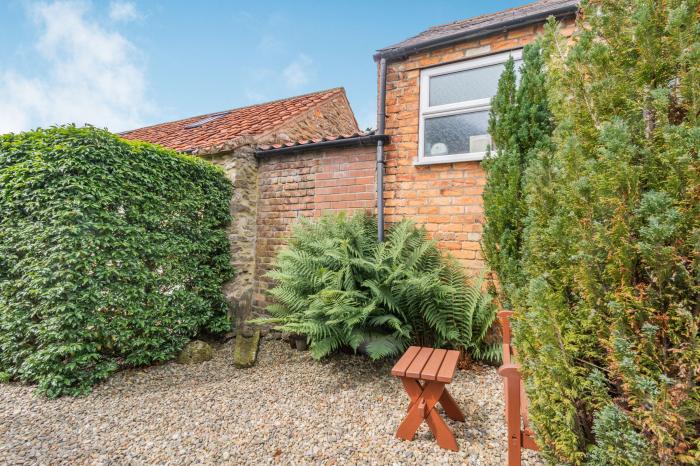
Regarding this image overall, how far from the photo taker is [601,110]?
121 cm

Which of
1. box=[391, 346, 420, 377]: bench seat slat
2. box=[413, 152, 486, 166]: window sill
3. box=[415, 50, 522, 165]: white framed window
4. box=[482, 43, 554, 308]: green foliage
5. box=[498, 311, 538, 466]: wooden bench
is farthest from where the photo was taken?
box=[415, 50, 522, 165]: white framed window

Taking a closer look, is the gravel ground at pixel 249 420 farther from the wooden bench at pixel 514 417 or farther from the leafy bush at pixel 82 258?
the wooden bench at pixel 514 417

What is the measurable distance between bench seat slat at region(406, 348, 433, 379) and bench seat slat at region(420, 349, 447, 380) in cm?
3

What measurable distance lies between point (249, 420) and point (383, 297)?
1.57 m

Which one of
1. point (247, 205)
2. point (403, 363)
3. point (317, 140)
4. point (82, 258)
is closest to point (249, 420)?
point (403, 363)

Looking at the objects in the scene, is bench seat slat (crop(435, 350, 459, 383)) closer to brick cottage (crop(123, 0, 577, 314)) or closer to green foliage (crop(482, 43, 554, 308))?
green foliage (crop(482, 43, 554, 308))

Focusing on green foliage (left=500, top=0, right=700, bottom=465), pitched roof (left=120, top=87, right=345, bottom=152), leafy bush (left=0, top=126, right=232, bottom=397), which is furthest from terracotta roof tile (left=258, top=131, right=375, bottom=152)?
green foliage (left=500, top=0, right=700, bottom=465)

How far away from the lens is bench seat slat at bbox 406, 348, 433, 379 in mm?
2078

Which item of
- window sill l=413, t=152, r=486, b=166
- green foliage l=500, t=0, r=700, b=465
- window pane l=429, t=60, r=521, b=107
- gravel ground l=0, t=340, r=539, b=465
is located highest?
window pane l=429, t=60, r=521, b=107

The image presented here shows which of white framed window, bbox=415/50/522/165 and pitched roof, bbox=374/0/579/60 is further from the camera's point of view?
white framed window, bbox=415/50/522/165

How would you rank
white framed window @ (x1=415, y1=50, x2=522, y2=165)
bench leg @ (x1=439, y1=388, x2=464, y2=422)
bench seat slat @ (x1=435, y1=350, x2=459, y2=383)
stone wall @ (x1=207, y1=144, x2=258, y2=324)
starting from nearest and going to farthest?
1. bench seat slat @ (x1=435, y1=350, x2=459, y2=383)
2. bench leg @ (x1=439, y1=388, x2=464, y2=422)
3. white framed window @ (x1=415, y1=50, x2=522, y2=165)
4. stone wall @ (x1=207, y1=144, x2=258, y2=324)

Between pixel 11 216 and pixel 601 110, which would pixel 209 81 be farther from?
pixel 601 110

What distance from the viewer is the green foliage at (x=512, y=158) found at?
2988 mm

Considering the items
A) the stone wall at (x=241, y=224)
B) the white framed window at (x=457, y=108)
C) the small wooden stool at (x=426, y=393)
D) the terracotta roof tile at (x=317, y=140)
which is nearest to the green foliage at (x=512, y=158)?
the white framed window at (x=457, y=108)
